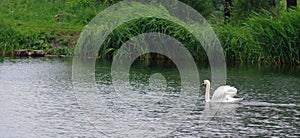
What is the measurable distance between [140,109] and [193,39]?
15951mm

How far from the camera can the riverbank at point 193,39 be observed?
107 ft

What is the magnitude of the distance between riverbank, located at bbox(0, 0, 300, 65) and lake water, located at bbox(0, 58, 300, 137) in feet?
16.6

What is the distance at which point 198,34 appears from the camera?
34.5 meters

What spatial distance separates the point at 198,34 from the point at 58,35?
9039mm

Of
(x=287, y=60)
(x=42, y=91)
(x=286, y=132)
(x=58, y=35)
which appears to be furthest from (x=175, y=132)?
(x=58, y=35)

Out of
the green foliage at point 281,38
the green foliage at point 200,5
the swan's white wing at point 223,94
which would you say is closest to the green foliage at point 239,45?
the green foliage at point 281,38

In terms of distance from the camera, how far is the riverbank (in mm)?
32688

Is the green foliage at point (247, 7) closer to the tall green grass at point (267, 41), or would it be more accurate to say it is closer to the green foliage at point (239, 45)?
the green foliage at point (239, 45)

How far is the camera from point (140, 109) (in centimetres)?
1891

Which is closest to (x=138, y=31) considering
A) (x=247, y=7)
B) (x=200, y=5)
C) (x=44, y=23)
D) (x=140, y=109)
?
(x=247, y=7)

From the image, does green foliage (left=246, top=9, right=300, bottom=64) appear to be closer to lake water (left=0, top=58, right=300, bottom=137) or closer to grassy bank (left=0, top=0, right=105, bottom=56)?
lake water (left=0, top=58, right=300, bottom=137)

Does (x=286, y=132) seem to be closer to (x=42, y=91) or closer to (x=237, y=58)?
(x=42, y=91)

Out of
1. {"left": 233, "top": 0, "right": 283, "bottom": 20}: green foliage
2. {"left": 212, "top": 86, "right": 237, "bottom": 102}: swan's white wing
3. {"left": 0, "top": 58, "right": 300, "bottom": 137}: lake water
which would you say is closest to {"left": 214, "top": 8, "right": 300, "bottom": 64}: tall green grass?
{"left": 0, "top": 58, "right": 300, "bottom": 137}: lake water

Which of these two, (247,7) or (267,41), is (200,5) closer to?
(247,7)
